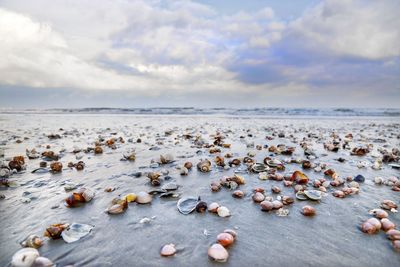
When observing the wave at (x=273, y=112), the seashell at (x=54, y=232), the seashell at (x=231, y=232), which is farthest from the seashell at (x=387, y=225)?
the wave at (x=273, y=112)

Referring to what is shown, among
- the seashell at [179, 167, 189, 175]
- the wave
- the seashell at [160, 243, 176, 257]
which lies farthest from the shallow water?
the wave

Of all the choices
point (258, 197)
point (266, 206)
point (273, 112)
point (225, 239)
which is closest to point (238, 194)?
point (258, 197)

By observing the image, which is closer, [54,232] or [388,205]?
[54,232]

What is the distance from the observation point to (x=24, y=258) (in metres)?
1.79

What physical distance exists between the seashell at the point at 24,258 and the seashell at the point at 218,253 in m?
1.33

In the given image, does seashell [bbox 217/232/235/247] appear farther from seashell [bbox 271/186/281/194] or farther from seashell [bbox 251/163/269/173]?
seashell [bbox 251/163/269/173]

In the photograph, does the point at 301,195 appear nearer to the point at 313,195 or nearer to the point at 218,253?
the point at 313,195

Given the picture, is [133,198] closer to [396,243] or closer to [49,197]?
[49,197]

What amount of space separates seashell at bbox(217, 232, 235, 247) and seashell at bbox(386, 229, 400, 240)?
1.44m

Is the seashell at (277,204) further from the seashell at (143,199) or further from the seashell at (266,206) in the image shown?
the seashell at (143,199)

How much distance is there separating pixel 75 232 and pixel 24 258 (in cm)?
52

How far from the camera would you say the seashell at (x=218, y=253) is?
1.89 meters

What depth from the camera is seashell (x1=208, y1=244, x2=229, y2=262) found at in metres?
1.89

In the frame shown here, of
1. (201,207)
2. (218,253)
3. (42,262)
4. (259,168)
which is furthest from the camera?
(259,168)
